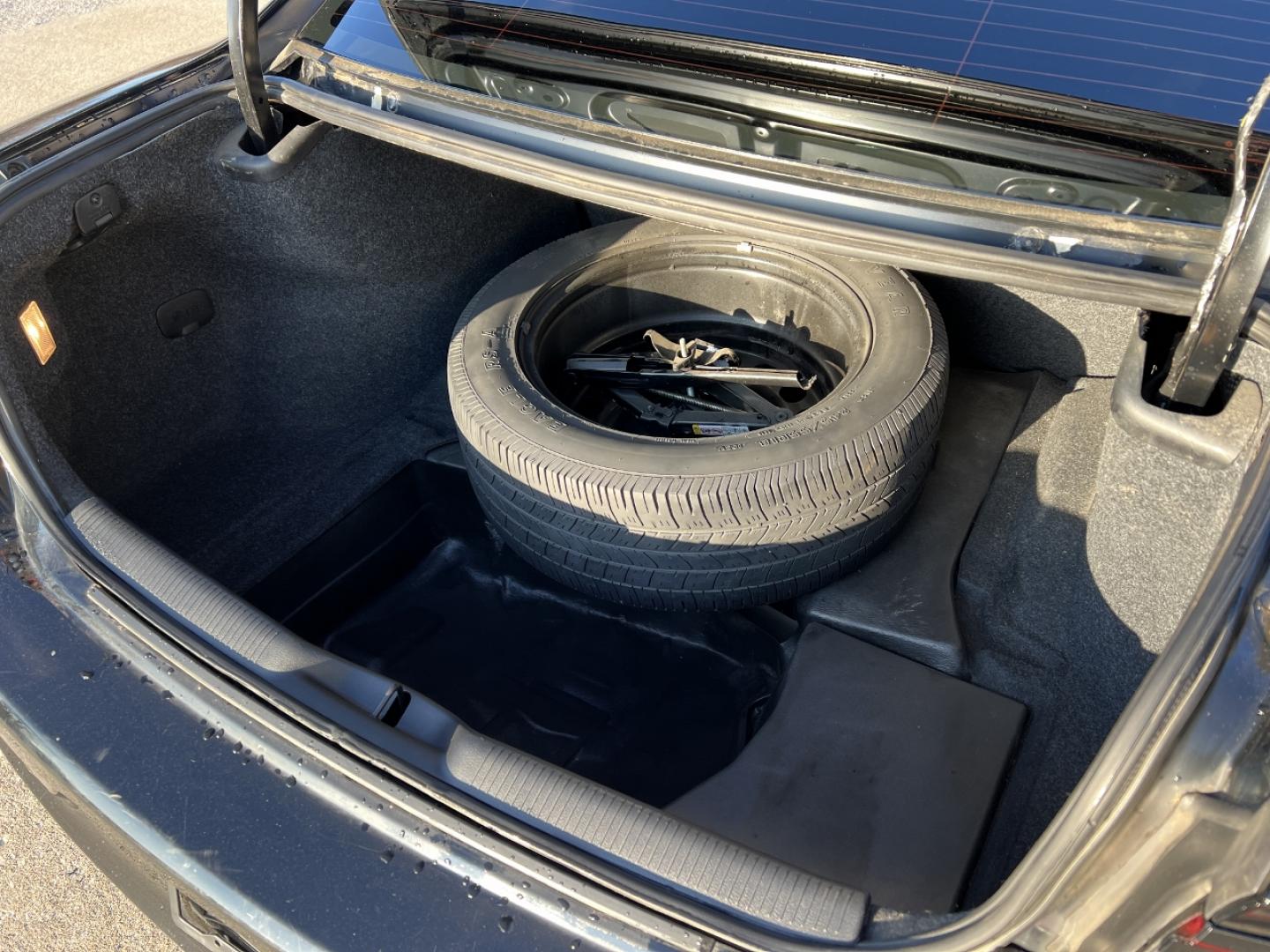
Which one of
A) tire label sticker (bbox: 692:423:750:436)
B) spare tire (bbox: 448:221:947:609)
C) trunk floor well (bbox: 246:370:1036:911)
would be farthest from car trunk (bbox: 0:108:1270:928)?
tire label sticker (bbox: 692:423:750:436)

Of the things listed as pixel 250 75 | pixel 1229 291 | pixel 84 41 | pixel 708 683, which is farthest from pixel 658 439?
pixel 84 41

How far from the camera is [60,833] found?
1.85m

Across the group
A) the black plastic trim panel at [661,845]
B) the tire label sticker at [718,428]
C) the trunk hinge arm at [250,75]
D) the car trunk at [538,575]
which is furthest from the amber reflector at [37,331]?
the tire label sticker at [718,428]

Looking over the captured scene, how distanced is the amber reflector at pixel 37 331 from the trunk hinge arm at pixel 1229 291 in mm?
1665

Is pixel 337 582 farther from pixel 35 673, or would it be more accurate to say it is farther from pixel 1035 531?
pixel 1035 531

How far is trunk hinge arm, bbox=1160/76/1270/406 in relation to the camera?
1025 millimetres

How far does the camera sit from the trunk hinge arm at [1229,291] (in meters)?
1.03

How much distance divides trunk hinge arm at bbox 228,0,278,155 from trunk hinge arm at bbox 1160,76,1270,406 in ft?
5.09

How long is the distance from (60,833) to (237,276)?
112 centimetres

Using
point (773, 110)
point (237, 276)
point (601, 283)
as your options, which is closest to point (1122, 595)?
point (773, 110)

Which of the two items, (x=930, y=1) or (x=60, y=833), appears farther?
(x=60, y=833)

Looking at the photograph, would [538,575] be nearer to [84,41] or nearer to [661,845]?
[661,845]

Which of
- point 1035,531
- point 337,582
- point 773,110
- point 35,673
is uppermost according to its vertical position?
point 773,110

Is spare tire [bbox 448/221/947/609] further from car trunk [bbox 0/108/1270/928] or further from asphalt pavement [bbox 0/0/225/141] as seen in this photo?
asphalt pavement [bbox 0/0/225/141]
